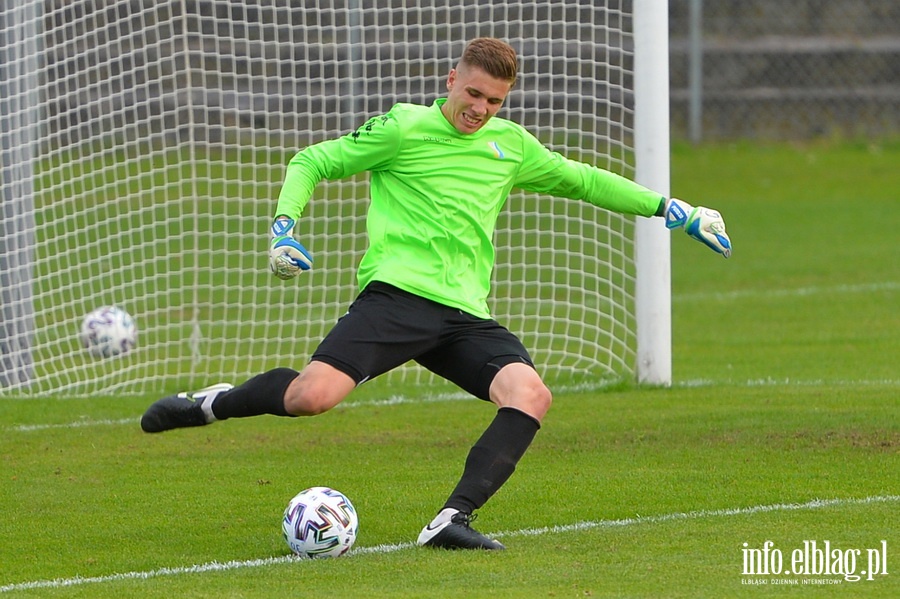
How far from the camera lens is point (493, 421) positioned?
5.58 m

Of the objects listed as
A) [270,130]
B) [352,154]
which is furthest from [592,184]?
[270,130]

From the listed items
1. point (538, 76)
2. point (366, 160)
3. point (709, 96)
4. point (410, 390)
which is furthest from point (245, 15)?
point (709, 96)

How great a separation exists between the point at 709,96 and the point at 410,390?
1515 centimetres

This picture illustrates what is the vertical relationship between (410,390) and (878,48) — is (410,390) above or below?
below

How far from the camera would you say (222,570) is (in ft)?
17.4

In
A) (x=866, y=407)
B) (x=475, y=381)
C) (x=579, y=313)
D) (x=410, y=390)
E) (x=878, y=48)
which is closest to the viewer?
(x=475, y=381)

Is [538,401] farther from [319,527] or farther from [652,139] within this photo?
[652,139]

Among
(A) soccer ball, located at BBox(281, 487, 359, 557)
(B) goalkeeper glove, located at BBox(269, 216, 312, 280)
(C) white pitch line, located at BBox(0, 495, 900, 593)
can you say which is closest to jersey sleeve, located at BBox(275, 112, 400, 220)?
(B) goalkeeper glove, located at BBox(269, 216, 312, 280)

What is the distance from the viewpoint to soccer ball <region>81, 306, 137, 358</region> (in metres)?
10.1

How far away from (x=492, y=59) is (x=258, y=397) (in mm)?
1608

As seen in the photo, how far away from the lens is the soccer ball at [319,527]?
5438 millimetres

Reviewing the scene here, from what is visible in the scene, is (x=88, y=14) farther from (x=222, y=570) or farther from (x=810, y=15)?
(x=810, y=15)

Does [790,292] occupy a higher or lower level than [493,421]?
higher

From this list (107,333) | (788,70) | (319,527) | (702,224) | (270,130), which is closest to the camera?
(319,527)
